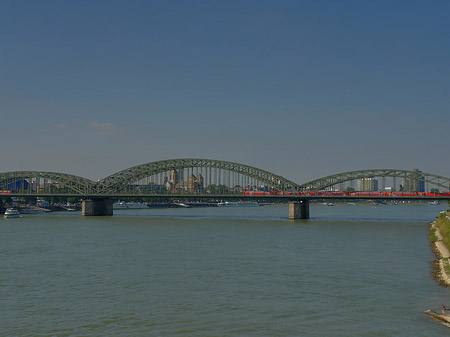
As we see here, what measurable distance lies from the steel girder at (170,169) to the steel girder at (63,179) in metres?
3.13

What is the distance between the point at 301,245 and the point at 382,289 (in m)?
24.9

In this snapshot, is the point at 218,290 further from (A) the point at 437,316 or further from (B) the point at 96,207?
(B) the point at 96,207

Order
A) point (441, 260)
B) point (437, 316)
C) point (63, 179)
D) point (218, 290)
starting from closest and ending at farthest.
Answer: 1. point (437, 316)
2. point (218, 290)
3. point (441, 260)
4. point (63, 179)

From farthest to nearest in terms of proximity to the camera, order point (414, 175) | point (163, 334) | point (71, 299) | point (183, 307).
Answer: point (414, 175)
point (71, 299)
point (183, 307)
point (163, 334)

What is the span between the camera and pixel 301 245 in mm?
56469

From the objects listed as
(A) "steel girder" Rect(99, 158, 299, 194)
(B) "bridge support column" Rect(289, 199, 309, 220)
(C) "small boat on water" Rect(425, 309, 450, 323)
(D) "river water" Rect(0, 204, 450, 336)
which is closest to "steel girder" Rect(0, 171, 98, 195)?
(A) "steel girder" Rect(99, 158, 299, 194)

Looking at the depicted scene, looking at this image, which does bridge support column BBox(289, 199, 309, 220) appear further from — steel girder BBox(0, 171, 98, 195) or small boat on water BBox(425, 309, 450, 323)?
small boat on water BBox(425, 309, 450, 323)

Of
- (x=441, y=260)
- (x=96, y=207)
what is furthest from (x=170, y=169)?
(x=441, y=260)

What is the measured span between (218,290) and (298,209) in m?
79.4

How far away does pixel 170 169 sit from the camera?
440ft

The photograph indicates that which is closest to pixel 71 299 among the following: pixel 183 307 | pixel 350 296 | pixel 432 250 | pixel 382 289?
pixel 183 307

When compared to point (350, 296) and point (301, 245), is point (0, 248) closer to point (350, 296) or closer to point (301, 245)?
point (301, 245)

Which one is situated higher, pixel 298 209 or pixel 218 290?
pixel 298 209

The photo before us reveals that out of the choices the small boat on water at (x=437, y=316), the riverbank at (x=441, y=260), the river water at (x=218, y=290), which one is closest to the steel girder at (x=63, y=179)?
the river water at (x=218, y=290)
